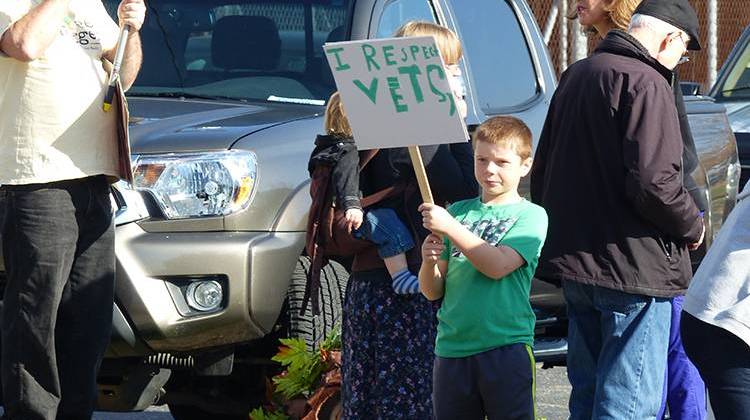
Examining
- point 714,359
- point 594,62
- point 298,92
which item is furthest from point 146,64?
point 714,359

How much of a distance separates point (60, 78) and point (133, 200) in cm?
63

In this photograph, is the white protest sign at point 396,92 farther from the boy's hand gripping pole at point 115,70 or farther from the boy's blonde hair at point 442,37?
the boy's hand gripping pole at point 115,70

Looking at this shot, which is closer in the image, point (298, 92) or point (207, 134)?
point (207, 134)

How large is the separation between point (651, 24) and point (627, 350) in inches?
39.8

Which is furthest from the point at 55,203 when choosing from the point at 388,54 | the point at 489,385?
the point at 489,385

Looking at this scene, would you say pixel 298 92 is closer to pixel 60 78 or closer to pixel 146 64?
pixel 146 64

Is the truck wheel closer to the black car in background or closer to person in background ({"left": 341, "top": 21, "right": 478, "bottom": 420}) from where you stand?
person in background ({"left": 341, "top": 21, "right": 478, "bottom": 420})

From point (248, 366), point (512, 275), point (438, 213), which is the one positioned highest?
point (438, 213)

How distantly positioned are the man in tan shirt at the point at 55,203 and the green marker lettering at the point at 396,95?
3.53 feet

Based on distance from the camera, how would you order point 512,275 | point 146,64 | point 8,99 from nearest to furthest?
1. point 512,275
2. point 8,99
3. point 146,64

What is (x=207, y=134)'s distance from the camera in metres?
5.32

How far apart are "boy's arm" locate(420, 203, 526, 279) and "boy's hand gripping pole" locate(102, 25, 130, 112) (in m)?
1.27

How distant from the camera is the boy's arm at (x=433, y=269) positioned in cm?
427

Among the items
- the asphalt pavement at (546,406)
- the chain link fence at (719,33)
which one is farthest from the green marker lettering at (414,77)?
the chain link fence at (719,33)
